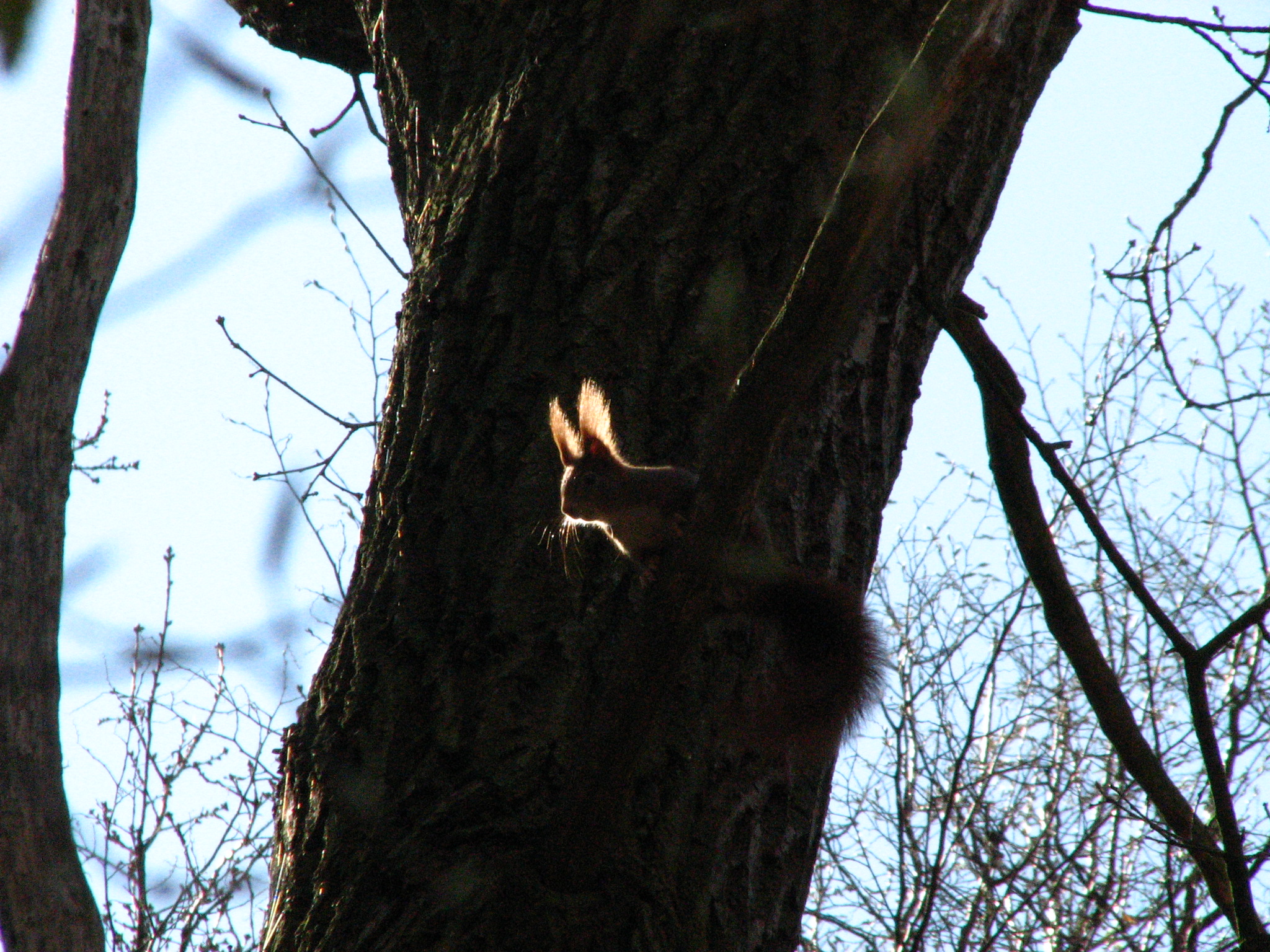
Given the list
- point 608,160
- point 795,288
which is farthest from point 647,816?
point 608,160

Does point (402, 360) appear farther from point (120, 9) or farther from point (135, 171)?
point (120, 9)

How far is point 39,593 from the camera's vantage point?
2.50 meters

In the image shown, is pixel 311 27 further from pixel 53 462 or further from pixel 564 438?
pixel 564 438

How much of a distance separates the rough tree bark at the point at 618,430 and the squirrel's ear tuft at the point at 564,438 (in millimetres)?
31

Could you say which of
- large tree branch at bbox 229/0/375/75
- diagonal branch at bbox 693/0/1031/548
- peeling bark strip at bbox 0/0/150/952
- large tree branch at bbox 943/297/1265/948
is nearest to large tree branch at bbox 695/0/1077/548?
diagonal branch at bbox 693/0/1031/548

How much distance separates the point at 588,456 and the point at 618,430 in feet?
0.22

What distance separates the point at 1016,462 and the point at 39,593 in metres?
2.01

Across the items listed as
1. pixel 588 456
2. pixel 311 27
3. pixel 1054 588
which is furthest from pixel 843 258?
pixel 311 27

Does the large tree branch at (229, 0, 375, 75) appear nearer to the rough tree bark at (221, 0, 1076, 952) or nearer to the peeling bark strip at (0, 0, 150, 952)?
the peeling bark strip at (0, 0, 150, 952)

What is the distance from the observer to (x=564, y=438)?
6.99 feet

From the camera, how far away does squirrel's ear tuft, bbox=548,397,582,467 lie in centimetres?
209

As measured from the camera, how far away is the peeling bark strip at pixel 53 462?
2342 millimetres

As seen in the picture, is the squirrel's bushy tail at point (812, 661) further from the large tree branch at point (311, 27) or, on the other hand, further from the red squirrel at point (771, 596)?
the large tree branch at point (311, 27)

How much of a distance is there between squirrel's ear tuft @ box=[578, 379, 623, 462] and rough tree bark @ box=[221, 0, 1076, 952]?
0.10 ft
